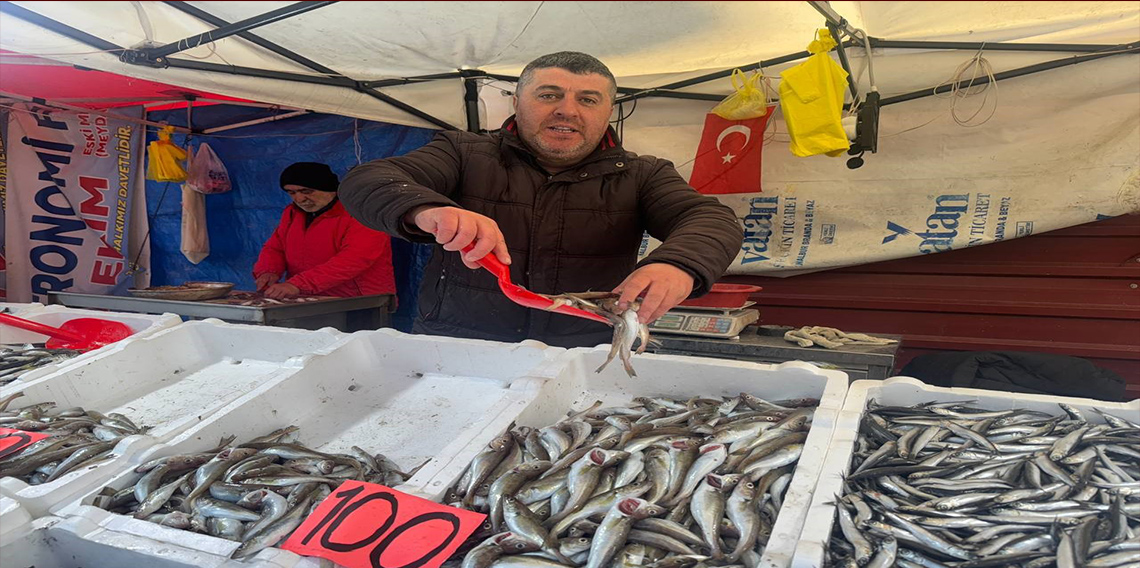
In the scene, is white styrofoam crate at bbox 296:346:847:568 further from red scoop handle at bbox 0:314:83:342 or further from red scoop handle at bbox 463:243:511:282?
red scoop handle at bbox 0:314:83:342

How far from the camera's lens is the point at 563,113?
2.66m

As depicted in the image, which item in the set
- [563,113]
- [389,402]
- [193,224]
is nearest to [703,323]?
[563,113]

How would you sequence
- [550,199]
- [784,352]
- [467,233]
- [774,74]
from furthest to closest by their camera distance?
[774,74] → [784,352] → [550,199] → [467,233]

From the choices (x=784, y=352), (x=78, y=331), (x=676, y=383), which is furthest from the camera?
(x=784, y=352)

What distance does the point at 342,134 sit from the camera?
235 inches

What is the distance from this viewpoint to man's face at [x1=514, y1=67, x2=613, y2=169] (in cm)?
262

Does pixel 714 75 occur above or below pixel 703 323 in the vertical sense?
above

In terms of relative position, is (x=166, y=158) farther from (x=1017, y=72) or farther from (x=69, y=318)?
(x=1017, y=72)

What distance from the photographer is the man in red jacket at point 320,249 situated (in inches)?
209

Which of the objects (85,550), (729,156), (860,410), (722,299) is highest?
(729,156)

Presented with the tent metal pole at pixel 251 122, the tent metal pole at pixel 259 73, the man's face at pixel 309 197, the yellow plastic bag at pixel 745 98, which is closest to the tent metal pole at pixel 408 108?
the tent metal pole at pixel 259 73

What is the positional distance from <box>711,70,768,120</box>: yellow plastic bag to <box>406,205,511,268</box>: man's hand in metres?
2.42

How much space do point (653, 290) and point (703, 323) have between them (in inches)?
74.7

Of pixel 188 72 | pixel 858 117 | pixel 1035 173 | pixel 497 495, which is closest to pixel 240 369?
pixel 188 72
